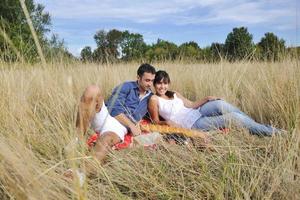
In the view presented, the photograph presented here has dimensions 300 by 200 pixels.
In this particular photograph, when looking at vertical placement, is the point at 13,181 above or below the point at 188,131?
above

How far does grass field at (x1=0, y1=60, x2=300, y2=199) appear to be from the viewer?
1.90m

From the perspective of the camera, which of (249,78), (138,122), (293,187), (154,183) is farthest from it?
(249,78)

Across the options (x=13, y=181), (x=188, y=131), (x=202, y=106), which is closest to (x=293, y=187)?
(x=13, y=181)

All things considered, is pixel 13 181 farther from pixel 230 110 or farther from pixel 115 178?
pixel 230 110

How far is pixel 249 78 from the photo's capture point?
17.8ft

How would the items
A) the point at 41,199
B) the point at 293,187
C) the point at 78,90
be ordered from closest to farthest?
the point at 41,199
the point at 293,187
the point at 78,90

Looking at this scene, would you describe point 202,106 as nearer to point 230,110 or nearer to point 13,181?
point 230,110

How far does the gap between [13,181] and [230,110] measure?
8.92 feet

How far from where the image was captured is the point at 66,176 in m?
2.19

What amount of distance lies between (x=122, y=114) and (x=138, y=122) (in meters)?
0.26

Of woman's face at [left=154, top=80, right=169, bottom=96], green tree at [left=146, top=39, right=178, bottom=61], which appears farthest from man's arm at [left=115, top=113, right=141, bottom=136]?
green tree at [left=146, top=39, right=178, bottom=61]

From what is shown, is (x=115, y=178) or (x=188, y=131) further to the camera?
(x=188, y=131)

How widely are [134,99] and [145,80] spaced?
24cm

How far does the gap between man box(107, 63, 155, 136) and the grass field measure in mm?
525
